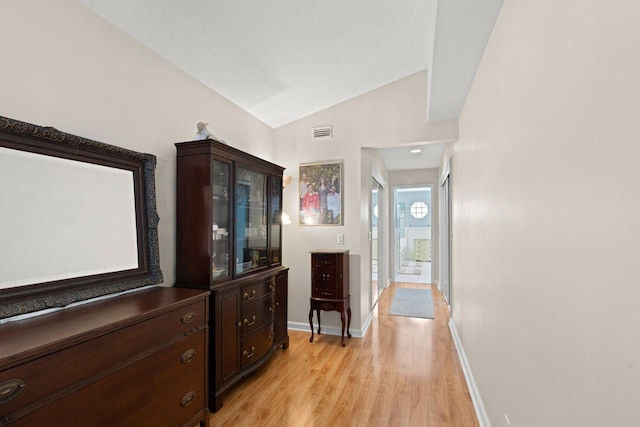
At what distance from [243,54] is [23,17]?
1.28m

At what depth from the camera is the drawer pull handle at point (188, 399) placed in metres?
1.75

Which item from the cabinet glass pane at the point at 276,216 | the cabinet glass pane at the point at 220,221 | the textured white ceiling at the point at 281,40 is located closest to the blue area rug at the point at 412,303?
the cabinet glass pane at the point at 276,216

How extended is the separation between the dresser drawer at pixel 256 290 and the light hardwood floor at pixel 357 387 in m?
0.68

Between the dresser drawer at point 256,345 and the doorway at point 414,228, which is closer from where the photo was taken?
the dresser drawer at point 256,345

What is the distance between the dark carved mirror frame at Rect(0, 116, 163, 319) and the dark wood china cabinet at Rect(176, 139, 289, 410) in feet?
0.88

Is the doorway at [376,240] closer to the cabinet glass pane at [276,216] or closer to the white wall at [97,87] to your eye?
the cabinet glass pane at [276,216]

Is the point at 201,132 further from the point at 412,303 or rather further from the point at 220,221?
the point at 412,303

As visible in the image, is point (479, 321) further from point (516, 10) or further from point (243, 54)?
point (243, 54)

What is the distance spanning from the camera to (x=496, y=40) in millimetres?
1787

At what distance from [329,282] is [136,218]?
2.02m

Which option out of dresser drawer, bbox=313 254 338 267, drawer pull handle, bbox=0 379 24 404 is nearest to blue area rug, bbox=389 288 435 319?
dresser drawer, bbox=313 254 338 267

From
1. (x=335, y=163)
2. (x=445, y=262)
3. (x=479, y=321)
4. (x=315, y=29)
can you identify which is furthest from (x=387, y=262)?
(x=315, y=29)

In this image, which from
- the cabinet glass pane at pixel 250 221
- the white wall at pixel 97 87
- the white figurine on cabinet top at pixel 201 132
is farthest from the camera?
the cabinet glass pane at pixel 250 221

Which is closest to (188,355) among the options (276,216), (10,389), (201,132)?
(10,389)
